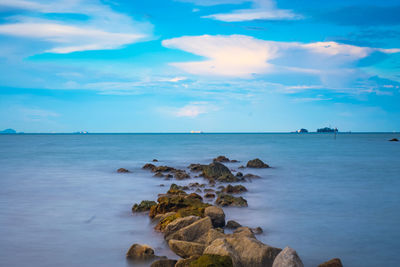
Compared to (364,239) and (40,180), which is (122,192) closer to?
(40,180)

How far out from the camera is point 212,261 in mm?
6043

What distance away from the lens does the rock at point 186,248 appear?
7.44 metres

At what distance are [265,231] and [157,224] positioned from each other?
10.7 feet

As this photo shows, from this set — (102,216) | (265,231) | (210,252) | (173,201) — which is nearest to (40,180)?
(102,216)

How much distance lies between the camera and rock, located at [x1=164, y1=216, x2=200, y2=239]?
29.8ft

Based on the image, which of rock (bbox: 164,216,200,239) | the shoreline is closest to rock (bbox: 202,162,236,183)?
the shoreline

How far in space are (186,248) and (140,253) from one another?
1.19m

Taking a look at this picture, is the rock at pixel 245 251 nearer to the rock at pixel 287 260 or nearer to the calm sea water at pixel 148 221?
the rock at pixel 287 260

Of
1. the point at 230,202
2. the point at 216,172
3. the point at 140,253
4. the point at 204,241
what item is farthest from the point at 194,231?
the point at 216,172

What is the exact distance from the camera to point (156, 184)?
782 inches

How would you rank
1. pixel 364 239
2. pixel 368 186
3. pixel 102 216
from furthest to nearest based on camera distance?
pixel 368 186 < pixel 102 216 < pixel 364 239

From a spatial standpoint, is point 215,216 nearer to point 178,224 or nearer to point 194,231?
point 178,224

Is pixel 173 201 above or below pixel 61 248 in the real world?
above

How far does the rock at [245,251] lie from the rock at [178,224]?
2029 millimetres
